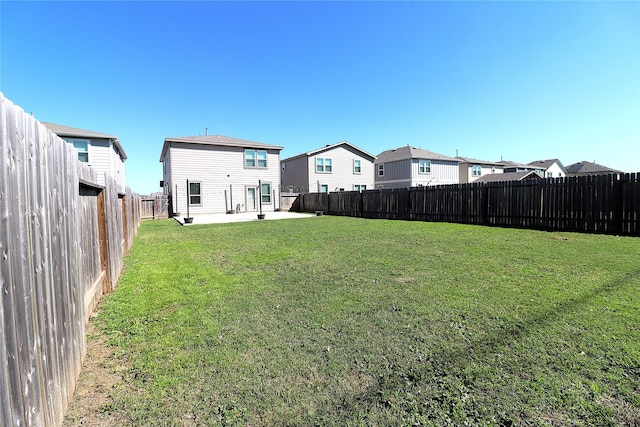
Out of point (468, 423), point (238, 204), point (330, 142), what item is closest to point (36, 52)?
point (238, 204)

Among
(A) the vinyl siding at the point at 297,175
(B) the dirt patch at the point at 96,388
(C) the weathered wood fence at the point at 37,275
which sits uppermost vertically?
(A) the vinyl siding at the point at 297,175

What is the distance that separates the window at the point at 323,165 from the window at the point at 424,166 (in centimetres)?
981

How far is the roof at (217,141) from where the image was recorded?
67.2 ft

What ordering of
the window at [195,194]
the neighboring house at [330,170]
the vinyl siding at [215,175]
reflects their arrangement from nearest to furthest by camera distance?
the vinyl siding at [215,175], the window at [195,194], the neighboring house at [330,170]

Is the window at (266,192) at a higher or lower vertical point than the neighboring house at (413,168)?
lower

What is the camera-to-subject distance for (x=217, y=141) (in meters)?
21.9

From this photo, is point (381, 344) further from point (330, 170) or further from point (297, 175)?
point (297, 175)

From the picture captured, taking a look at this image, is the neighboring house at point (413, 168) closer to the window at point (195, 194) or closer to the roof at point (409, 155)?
the roof at point (409, 155)

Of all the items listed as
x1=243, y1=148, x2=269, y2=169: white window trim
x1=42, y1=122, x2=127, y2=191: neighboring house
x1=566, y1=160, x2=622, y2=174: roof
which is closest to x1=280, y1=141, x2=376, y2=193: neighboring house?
x1=243, y1=148, x2=269, y2=169: white window trim

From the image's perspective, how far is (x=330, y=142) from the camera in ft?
92.8

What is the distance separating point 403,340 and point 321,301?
1227mm

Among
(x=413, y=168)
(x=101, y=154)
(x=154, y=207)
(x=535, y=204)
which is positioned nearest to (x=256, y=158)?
(x=154, y=207)

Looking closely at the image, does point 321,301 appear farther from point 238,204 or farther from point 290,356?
point 238,204

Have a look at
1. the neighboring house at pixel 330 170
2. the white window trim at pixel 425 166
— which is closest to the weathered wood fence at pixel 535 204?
the neighboring house at pixel 330 170
